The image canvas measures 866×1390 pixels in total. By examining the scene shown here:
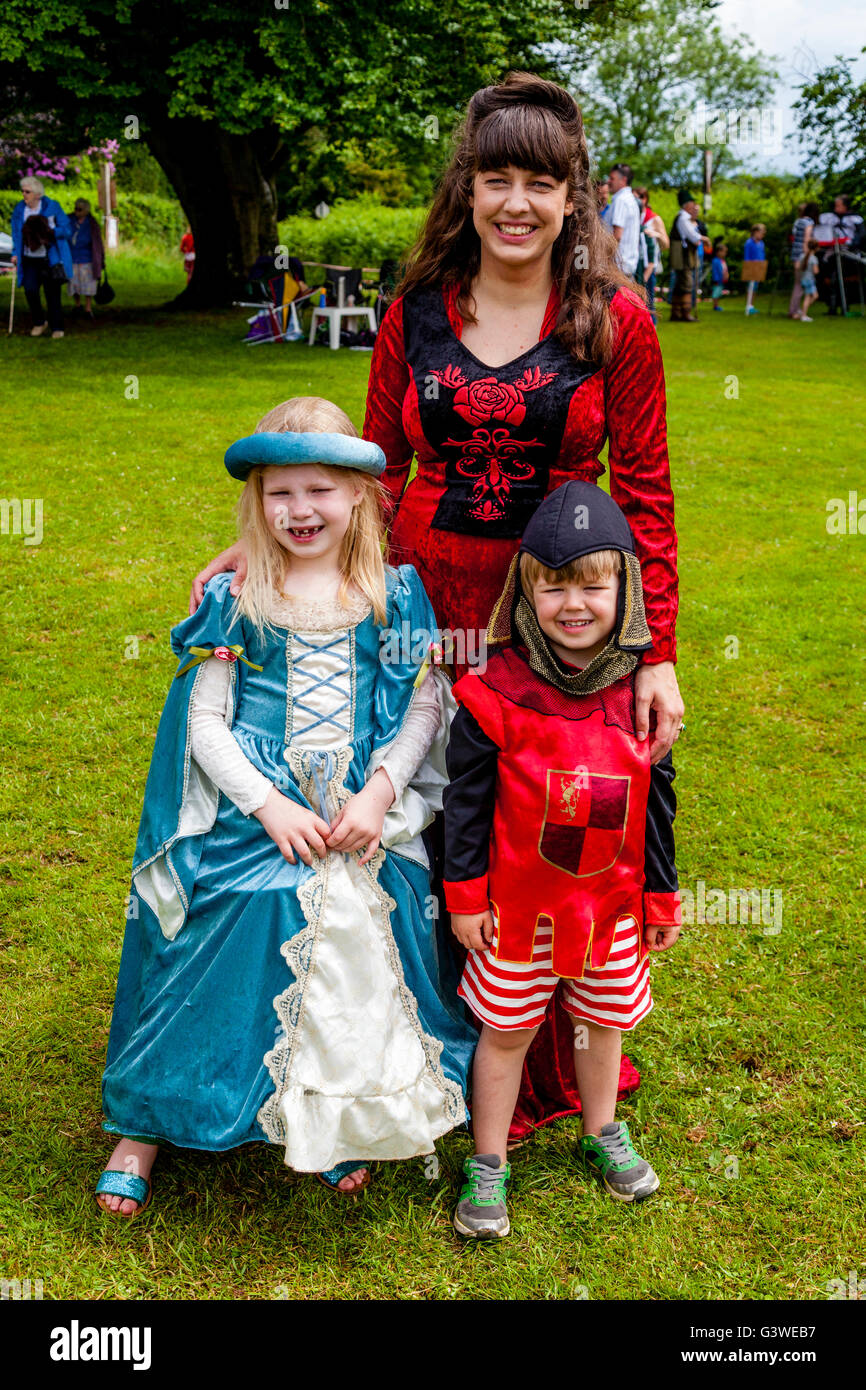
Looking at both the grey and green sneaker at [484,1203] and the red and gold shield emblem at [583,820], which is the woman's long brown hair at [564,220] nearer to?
the red and gold shield emblem at [583,820]

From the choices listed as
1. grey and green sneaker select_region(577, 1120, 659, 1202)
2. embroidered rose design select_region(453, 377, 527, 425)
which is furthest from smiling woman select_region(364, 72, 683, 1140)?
grey and green sneaker select_region(577, 1120, 659, 1202)

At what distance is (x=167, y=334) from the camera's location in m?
15.5

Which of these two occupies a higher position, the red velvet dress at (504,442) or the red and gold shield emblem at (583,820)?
the red velvet dress at (504,442)

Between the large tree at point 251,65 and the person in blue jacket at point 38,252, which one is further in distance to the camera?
the person in blue jacket at point 38,252

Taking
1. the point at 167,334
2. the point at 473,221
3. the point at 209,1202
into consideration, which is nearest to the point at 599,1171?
the point at 209,1202

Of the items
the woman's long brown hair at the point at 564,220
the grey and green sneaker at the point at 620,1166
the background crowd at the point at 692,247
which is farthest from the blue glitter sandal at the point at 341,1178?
the background crowd at the point at 692,247

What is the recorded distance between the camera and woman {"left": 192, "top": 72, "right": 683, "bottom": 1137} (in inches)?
95.3

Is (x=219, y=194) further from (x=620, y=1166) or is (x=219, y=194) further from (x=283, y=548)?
(x=620, y=1166)

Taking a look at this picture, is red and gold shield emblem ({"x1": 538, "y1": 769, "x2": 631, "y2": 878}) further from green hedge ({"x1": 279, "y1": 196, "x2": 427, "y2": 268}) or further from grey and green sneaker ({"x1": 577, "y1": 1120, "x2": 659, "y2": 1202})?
green hedge ({"x1": 279, "y1": 196, "x2": 427, "y2": 268})

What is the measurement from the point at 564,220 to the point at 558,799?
125cm

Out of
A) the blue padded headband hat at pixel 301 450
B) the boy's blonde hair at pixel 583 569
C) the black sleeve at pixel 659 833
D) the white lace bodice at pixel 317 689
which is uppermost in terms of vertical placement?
the blue padded headband hat at pixel 301 450

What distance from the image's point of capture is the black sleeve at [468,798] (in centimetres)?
240

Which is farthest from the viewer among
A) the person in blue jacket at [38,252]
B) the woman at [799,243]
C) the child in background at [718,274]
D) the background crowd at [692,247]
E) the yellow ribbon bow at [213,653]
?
the child in background at [718,274]

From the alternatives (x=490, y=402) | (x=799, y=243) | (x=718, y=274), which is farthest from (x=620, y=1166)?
(x=718, y=274)
